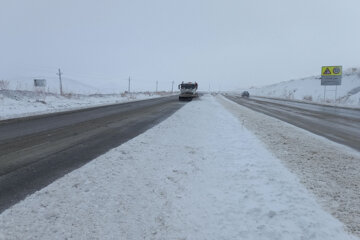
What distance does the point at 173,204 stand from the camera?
2.91 metres

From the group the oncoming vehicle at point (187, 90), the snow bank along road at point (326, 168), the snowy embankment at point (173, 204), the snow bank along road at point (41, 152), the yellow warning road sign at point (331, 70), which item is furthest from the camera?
the yellow warning road sign at point (331, 70)

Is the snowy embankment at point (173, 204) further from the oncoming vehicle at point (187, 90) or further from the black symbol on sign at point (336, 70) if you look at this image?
the black symbol on sign at point (336, 70)

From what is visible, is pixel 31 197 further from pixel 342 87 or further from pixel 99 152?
pixel 342 87

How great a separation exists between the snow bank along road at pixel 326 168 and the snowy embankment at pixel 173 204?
23cm

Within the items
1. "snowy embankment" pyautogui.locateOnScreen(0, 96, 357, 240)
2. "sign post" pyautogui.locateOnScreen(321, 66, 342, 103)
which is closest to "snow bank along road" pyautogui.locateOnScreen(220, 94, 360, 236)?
"snowy embankment" pyautogui.locateOnScreen(0, 96, 357, 240)

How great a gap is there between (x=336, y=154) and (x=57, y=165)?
22.3ft

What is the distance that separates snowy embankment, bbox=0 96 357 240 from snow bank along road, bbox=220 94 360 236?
0.23 metres

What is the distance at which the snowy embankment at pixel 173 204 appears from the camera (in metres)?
2.34

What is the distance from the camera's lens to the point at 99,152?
5.21 m

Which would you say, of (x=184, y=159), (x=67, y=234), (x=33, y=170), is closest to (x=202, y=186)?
(x=184, y=159)

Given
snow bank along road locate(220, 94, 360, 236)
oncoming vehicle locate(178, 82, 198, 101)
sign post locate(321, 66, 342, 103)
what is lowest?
snow bank along road locate(220, 94, 360, 236)

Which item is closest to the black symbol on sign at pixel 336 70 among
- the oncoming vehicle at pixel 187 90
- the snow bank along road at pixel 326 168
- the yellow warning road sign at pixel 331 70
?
the yellow warning road sign at pixel 331 70

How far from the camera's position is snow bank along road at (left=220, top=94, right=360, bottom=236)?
2.91 metres

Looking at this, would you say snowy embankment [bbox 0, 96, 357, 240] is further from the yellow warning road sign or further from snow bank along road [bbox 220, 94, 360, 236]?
the yellow warning road sign
